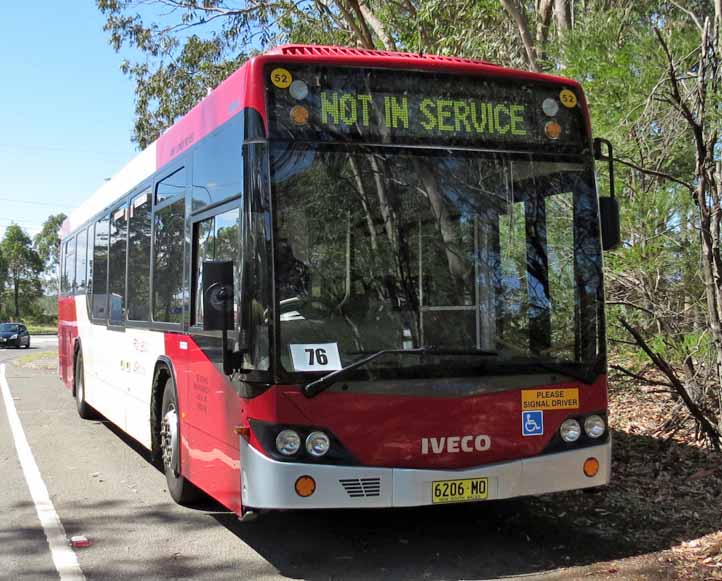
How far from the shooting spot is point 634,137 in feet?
28.0

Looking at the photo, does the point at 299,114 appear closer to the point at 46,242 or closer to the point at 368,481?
the point at 368,481

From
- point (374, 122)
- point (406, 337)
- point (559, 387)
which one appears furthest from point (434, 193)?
point (559, 387)

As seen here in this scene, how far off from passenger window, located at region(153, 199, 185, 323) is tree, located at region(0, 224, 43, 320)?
304 feet

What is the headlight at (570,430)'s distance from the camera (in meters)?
5.79

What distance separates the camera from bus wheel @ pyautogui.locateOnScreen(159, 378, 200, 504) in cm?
730

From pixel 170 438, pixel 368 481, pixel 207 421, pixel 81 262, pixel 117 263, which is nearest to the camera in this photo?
pixel 368 481

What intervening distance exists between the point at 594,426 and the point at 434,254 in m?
1.65

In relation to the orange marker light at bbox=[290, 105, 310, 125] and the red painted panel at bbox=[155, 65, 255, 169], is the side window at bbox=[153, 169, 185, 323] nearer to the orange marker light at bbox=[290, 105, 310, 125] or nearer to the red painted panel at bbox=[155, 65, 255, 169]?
the red painted panel at bbox=[155, 65, 255, 169]

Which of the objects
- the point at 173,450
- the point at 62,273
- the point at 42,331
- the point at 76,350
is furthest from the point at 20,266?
the point at 173,450

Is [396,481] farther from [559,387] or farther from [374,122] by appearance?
[374,122]

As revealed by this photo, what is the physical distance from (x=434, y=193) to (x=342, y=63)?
104 centimetres

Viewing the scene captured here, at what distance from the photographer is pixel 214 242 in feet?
20.3

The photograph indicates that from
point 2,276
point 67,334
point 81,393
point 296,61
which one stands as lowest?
point 81,393

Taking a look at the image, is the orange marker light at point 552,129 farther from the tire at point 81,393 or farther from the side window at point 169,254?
the tire at point 81,393
